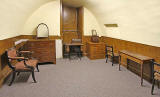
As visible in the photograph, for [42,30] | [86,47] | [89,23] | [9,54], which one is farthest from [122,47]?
[9,54]

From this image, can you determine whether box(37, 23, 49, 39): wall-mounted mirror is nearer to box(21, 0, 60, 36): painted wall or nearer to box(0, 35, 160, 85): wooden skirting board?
box(21, 0, 60, 36): painted wall

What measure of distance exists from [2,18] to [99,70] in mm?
2974

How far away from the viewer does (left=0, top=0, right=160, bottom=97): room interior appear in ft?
8.99

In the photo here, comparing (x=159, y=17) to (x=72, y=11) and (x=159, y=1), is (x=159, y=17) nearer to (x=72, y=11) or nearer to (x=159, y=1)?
(x=159, y=1)

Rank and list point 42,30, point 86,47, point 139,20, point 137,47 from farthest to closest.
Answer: point 86,47 < point 42,30 < point 137,47 < point 139,20

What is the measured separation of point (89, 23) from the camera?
5.93 meters

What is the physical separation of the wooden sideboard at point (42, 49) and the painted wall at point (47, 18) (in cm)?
106

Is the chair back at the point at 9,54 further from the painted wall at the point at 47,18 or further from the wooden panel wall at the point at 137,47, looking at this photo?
the wooden panel wall at the point at 137,47

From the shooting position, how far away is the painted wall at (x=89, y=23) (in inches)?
230

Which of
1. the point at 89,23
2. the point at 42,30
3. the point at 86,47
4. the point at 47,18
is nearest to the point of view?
the point at 42,30

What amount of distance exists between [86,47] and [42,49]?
2296mm

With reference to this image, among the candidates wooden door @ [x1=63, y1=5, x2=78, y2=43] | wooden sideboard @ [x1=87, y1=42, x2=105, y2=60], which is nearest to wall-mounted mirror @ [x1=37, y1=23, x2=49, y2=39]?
wooden door @ [x1=63, y1=5, x2=78, y2=43]

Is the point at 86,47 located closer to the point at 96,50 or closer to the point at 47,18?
the point at 96,50

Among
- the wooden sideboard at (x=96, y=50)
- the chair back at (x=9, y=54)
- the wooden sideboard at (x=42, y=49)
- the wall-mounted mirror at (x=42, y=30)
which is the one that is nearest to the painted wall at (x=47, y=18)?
the wall-mounted mirror at (x=42, y=30)
